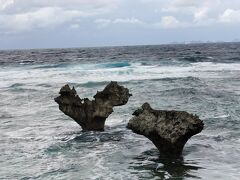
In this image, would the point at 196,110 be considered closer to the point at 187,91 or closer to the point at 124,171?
the point at 187,91

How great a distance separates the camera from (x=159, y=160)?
1379 centimetres

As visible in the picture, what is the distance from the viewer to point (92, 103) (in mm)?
18422

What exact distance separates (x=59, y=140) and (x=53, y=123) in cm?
417

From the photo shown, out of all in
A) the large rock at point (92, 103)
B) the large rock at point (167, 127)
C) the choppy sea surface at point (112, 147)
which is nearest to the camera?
the choppy sea surface at point (112, 147)

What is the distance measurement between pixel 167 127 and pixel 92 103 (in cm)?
549

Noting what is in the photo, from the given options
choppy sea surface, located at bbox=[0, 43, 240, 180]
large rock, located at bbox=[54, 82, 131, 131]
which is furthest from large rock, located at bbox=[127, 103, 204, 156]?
large rock, located at bbox=[54, 82, 131, 131]

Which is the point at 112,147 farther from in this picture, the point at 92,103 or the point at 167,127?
the point at 92,103

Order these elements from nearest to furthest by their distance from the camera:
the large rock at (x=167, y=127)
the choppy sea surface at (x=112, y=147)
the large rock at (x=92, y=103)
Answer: the choppy sea surface at (x=112, y=147) < the large rock at (x=167, y=127) < the large rock at (x=92, y=103)

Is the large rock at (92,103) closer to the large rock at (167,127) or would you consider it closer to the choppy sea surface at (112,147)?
the choppy sea surface at (112,147)

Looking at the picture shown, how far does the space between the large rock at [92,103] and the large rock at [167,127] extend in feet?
13.0

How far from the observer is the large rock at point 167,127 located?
13414 mm

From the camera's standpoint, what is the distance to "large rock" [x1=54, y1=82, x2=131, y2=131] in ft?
60.4

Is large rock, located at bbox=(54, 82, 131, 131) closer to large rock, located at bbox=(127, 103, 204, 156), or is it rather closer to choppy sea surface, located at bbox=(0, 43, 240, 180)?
choppy sea surface, located at bbox=(0, 43, 240, 180)

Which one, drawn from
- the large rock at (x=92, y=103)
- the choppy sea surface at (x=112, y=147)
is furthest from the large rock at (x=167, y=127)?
the large rock at (x=92, y=103)
